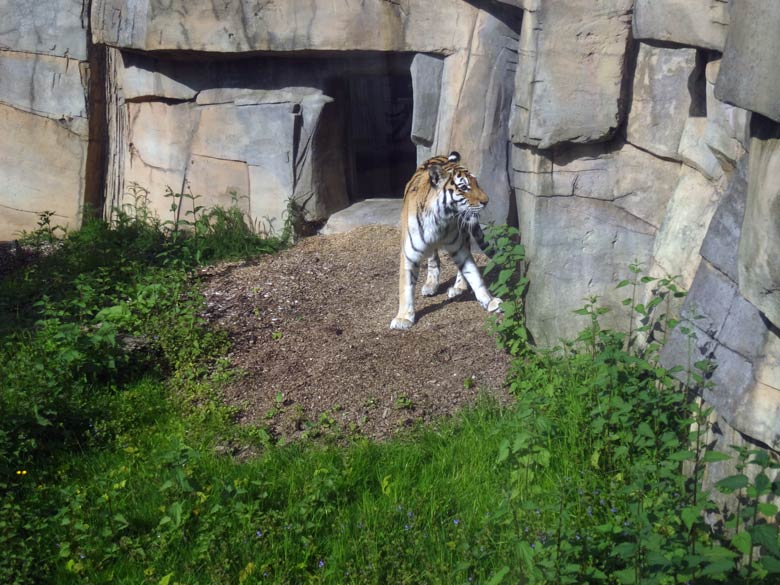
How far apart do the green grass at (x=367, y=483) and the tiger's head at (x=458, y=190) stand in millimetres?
758

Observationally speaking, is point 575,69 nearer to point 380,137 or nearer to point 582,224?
point 582,224

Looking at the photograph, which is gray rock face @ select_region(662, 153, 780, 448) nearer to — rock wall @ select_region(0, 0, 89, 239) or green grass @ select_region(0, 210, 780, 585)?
green grass @ select_region(0, 210, 780, 585)

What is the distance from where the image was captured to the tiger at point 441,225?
609cm

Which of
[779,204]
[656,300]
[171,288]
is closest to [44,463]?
[171,288]

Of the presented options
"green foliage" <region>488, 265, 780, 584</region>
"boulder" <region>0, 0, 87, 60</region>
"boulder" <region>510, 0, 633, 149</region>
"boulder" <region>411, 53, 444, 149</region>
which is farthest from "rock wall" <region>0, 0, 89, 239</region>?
"green foliage" <region>488, 265, 780, 584</region>

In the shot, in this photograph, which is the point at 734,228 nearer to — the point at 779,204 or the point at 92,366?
the point at 779,204

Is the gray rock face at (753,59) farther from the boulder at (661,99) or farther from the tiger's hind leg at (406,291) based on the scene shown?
the tiger's hind leg at (406,291)

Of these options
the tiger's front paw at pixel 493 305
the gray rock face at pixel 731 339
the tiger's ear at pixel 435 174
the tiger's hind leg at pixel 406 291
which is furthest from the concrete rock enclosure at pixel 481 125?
the tiger's hind leg at pixel 406 291

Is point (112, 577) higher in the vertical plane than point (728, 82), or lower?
lower

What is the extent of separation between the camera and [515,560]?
3.01 metres

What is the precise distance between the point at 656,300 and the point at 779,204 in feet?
5.29

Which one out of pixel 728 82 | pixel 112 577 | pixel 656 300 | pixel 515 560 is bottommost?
pixel 112 577

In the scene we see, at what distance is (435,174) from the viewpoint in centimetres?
610

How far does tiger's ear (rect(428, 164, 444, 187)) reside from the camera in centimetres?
608
